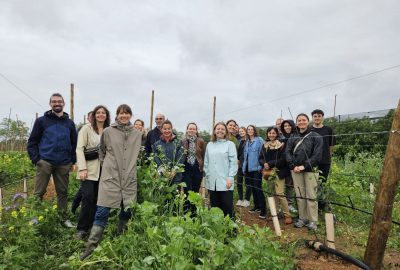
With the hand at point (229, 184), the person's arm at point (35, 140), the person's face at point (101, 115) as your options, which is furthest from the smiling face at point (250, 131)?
the person's arm at point (35, 140)

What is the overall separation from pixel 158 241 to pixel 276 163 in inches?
121

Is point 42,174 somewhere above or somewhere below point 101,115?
below

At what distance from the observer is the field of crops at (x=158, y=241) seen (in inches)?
94.1

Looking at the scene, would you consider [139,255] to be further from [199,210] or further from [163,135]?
[163,135]

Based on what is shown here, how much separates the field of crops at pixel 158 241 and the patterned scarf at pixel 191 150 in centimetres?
86

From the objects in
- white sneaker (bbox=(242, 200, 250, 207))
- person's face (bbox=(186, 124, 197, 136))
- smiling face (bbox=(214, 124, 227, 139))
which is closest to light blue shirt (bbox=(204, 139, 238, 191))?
smiling face (bbox=(214, 124, 227, 139))

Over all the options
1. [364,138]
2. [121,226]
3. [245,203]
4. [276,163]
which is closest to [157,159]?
[121,226]

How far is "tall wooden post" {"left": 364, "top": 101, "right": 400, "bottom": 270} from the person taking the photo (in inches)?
114

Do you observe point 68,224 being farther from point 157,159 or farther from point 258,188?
point 258,188

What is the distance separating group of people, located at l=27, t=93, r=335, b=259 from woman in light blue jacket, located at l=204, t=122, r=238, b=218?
0.04 ft

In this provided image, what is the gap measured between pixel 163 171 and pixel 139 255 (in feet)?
3.74

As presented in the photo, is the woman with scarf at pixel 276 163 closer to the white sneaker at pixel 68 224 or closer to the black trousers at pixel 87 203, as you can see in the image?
the black trousers at pixel 87 203

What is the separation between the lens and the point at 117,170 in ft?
11.2

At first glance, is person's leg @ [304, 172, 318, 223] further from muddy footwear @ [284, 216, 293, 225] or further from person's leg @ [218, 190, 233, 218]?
person's leg @ [218, 190, 233, 218]
